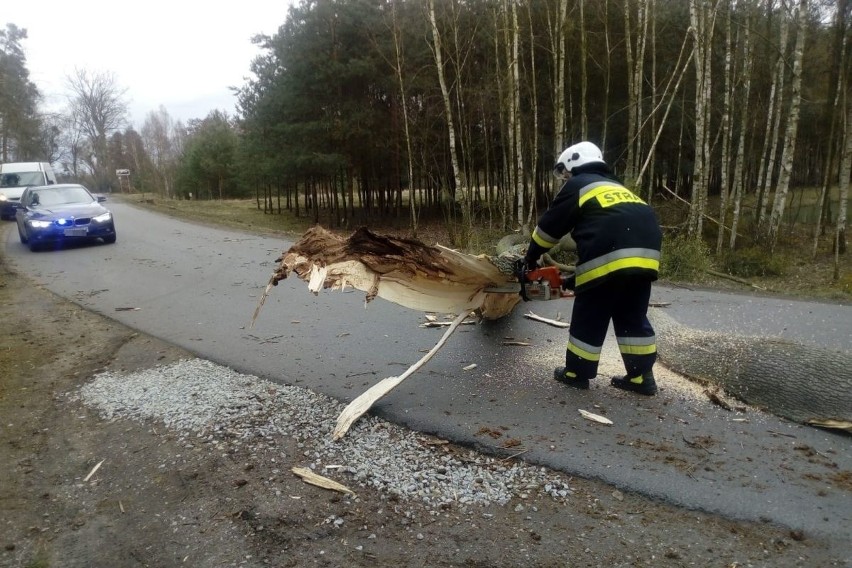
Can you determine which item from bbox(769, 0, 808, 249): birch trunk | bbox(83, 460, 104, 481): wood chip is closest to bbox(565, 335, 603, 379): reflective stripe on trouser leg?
bbox(83, 460, 104, 481): wood chip

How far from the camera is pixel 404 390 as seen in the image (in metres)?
4.52

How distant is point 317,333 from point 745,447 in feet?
14.0

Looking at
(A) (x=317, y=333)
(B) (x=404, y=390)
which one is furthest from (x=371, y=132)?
(B) (x=404, y=390)

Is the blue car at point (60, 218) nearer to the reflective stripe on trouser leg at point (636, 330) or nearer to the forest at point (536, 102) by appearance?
the forest at point (536, 102)

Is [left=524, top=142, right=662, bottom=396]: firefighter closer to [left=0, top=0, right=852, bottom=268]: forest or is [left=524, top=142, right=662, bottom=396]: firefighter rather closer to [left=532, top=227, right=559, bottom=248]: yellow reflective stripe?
[left=532, top=227, right=559, bottom=248]: yellow reflective stripe

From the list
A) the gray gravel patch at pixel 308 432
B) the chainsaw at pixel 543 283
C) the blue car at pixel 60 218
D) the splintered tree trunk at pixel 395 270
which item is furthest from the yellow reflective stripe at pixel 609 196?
the blue car at pixel 60 218

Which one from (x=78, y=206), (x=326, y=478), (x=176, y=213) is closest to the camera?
(x=326, y=478)

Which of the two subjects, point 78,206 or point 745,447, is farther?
point 78,206

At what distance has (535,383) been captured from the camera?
459 cm

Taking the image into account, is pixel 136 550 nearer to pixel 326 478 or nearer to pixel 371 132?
pixel 326 478

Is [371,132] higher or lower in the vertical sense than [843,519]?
higher

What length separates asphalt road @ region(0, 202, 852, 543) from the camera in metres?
3.16

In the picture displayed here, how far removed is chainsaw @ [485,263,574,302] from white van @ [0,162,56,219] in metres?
23.7

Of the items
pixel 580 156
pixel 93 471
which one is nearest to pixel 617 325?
pixel 580 156
